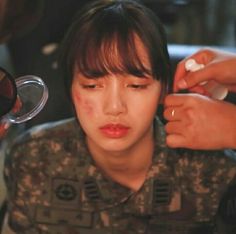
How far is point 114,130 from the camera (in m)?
0.99

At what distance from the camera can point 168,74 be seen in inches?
41.4

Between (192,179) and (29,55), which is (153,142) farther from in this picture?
(29,55)

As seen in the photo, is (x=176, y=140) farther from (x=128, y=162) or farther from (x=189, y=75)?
(x=128, y=162)

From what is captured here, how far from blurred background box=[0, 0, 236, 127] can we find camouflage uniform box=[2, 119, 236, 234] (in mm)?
225

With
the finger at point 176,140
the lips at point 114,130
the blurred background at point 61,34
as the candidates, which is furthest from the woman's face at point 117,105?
the blurred background at point 61,34

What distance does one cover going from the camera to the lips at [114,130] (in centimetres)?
99

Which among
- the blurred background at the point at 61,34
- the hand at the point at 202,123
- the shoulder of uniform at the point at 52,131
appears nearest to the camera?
the hand at the point at 202,123

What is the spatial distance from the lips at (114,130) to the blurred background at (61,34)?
292 mm

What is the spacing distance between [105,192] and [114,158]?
0.32 feet

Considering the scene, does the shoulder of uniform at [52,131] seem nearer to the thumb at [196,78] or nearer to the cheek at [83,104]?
the cheek at [83,104]

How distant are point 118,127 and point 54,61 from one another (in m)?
0.63

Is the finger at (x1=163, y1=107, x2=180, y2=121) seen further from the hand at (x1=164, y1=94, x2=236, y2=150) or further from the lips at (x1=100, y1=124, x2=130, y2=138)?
the lips at (x1=100, y1=124, x2=130, y2=138)

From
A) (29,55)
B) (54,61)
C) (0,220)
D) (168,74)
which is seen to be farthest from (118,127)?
(29,55)

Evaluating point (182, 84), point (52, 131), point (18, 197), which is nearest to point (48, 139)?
point (52, 131)
